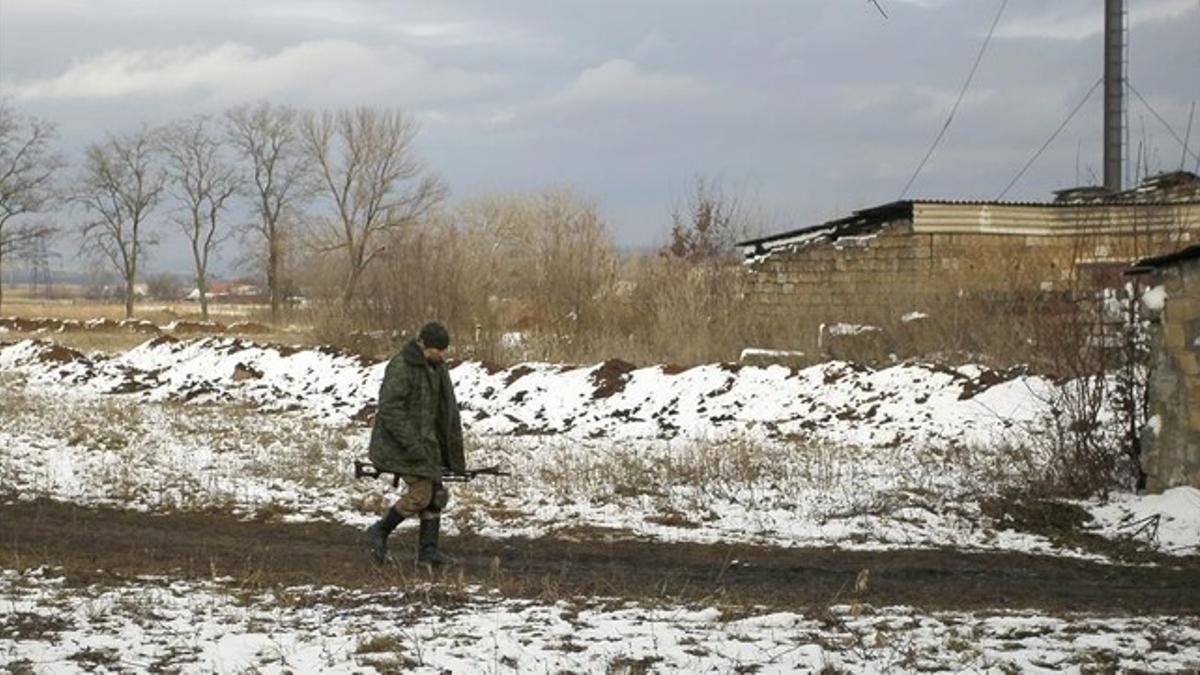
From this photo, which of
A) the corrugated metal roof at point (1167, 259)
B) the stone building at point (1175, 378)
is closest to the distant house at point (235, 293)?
the corrugated metal roof at point (1167, 259)

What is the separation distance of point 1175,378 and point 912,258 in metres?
15.7

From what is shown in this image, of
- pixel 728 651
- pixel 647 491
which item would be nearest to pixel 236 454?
pixel 647 491

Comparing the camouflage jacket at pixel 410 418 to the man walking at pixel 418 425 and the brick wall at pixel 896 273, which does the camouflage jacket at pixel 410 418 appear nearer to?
the man walking at pixel 418 425

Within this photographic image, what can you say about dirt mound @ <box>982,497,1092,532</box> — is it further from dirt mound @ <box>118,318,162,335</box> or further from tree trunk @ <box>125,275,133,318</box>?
tree trunk @ <box>125,275,133,318</box>

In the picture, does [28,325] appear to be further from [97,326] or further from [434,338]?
[434,338]

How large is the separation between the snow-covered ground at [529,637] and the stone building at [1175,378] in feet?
15.5

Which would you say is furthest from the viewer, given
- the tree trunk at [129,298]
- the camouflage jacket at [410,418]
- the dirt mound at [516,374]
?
the tree trunk at [129,298]

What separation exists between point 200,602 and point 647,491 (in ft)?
→ 21.0

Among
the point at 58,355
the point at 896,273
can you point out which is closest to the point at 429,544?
the point at 896,273

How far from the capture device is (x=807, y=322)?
28.5 meters

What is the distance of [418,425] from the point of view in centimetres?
1057

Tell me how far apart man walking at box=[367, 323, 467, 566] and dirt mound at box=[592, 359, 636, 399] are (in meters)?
13.8

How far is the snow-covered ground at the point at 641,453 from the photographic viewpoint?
43.2 feet

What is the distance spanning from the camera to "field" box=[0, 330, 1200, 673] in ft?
24.7
